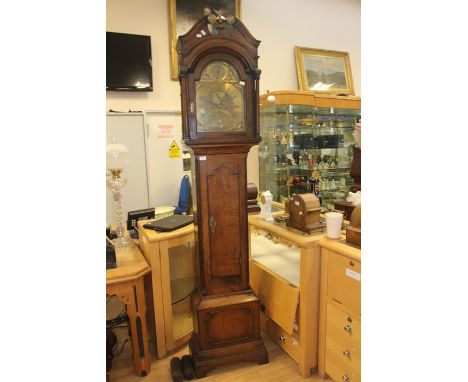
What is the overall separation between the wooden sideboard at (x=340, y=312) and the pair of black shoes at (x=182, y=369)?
0.76 metres

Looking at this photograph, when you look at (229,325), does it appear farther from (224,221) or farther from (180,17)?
(180,17)

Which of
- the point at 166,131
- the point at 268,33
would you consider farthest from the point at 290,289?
the point at 268,33

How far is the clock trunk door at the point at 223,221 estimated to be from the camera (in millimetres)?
1853

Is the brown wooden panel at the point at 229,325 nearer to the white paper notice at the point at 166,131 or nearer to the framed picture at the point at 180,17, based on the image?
the white paper notice at the point at 166,131

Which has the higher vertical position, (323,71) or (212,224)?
(323,71)

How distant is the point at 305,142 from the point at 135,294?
8.51 feet

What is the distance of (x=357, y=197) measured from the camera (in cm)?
229

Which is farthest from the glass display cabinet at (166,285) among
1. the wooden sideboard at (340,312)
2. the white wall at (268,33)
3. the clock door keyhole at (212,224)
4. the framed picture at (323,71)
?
the framed picture at (323,71)

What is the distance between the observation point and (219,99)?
1.85 meters

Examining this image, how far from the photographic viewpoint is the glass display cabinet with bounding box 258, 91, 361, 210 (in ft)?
11.7

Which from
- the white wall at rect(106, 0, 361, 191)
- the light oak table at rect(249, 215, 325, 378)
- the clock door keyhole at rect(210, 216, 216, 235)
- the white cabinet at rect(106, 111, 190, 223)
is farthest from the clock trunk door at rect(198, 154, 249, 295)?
the white wall at rect(106, 0, 361, 191)
